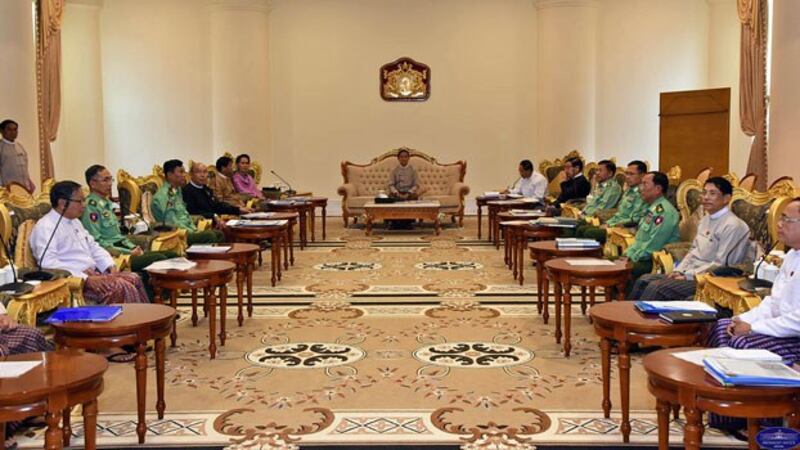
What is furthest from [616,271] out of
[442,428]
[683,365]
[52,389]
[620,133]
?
[620,133]

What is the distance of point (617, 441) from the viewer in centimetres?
376

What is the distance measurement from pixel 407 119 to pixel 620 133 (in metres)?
3.71

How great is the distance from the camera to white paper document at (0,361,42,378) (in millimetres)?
2811

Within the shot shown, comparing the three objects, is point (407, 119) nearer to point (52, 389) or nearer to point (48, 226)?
point (48, 226)

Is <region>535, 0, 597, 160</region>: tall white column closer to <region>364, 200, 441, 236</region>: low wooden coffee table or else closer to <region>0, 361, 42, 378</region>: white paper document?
<region>364, 200, 441, 236</region>: low wooden coffee table

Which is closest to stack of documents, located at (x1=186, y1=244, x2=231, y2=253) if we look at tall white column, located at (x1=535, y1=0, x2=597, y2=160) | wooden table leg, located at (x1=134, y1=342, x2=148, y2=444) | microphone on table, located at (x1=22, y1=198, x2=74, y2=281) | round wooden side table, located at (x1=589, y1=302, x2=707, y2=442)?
microphone on table, located at (x1=22, y1=198, x2=74, y2=281)

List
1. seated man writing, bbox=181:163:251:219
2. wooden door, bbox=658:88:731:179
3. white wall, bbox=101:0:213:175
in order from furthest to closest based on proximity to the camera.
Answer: white wall, bbox=101:0:213:175 < wooden door, bbox=658:88:731:179 < seated man writing, bbox=181:163:251:219

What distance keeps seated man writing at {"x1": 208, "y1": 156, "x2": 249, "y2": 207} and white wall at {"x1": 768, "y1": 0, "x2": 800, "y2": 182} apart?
6.10 meters

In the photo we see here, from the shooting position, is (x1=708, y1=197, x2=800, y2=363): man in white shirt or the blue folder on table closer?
(x1=708, y1=197, x2=800, y2=363): man in white shirt

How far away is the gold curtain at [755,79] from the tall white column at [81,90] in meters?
10.3

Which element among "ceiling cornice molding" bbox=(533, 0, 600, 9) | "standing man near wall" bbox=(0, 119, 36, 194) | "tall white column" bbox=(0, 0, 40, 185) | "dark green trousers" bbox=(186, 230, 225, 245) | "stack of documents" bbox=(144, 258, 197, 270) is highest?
"ceiling cornice molding" bbox=(533, 0, 600, 9)

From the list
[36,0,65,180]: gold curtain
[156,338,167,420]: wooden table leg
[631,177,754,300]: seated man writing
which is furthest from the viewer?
[36,0,65,180]: gold curtain

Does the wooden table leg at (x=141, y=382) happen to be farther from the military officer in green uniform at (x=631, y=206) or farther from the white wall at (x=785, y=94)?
the white wall at (x=785, y=94)

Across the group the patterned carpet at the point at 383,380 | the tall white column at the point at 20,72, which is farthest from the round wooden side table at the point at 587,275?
the tall white column at the point at 20,72
